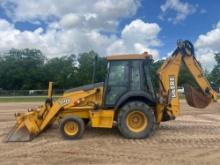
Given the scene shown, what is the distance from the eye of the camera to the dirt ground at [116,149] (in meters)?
7.26

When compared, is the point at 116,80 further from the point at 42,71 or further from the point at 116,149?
the point at 42,71

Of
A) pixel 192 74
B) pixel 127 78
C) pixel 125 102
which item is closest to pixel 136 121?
pixel 125 102

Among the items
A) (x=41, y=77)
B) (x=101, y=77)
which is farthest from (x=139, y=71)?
(x=41, y=77)

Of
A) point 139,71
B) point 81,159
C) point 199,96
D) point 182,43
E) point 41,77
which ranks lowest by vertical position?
point 81,159

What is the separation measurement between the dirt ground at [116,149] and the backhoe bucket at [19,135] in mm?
237

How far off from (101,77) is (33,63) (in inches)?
2848

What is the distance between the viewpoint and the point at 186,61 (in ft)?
33.7

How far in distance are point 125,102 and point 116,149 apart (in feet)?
5.54

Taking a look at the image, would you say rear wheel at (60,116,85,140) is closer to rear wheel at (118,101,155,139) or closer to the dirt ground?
the dirt ground

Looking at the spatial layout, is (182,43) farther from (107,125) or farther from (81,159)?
(81,159)

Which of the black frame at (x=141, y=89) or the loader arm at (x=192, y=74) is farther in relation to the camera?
the loader arm at (x=192, y=74)

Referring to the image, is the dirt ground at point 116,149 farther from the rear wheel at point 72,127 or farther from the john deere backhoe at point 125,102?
the john deere backhoe at point 125,102

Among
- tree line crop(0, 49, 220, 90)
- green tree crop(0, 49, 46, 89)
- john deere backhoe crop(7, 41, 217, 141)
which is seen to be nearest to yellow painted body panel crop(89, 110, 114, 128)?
john deere backhoe crop(7, 41, 217, 141)

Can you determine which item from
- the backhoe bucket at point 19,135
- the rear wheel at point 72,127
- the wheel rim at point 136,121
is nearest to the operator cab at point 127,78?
the wheel rim at point 136,121
